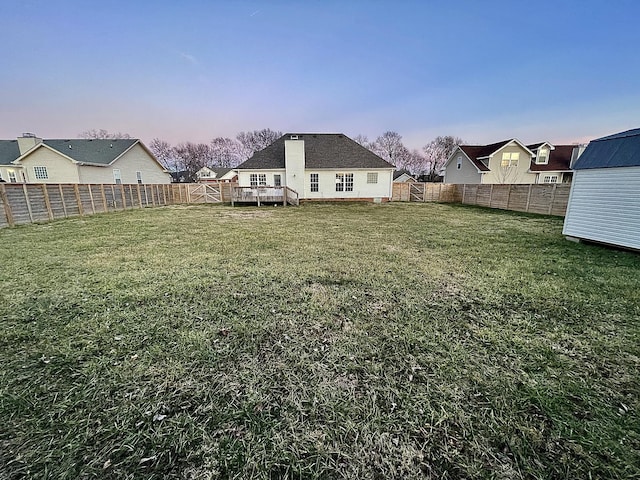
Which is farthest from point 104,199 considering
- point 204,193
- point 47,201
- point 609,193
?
point 609,193

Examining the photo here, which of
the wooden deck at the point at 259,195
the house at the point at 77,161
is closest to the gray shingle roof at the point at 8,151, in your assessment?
the house at the point at 77,161

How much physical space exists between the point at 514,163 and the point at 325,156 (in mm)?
17057

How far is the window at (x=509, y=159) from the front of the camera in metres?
22.2

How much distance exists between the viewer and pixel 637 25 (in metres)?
9.09

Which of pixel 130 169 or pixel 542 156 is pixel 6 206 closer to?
pixel 130 169

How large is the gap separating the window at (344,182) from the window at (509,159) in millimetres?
13904

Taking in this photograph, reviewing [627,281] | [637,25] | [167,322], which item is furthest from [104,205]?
[637,25]

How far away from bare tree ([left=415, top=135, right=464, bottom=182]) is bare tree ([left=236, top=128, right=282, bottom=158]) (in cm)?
3043

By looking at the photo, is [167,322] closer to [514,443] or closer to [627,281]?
[514,443]

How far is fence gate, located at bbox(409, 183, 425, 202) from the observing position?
22.6 meters

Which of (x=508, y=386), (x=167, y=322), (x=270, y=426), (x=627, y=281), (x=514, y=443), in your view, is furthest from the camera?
(x=627, y=281)

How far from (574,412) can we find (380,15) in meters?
14.5

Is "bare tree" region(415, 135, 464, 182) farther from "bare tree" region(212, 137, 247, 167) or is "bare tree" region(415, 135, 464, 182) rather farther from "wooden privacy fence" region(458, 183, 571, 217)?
"bare tree" region(212, 137, 247, 167)

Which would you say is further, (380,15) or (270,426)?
(380,15)
